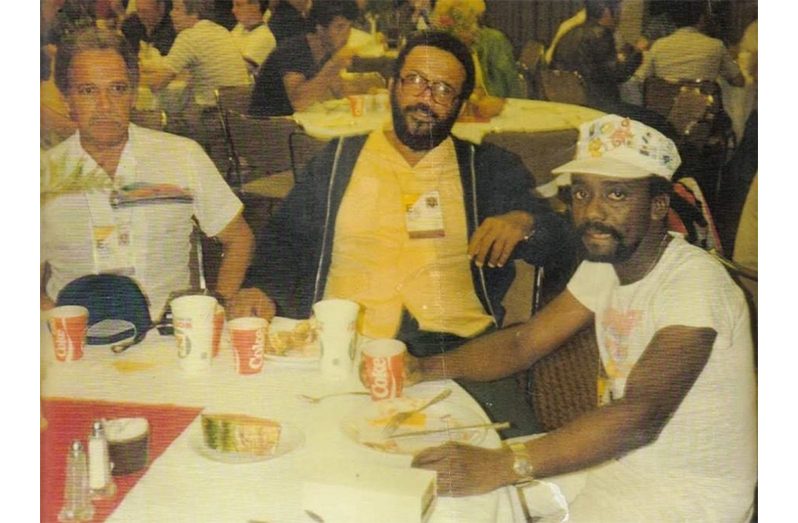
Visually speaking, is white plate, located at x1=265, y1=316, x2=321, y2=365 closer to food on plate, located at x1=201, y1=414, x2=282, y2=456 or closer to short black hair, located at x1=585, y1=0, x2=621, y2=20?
food on plate, located at x1=201, y1=414, x2=282, y2=456

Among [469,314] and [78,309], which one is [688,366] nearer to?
[469,314]

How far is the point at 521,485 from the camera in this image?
174 cm

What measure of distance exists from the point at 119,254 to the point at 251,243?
0.98 ft

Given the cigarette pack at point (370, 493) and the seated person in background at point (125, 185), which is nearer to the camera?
the cigarette pack at point (370, 493)

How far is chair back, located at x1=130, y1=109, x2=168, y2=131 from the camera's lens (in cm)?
181

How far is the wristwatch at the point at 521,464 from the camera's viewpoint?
1739mm

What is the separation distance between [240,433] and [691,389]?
96cm

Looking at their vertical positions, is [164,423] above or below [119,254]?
below

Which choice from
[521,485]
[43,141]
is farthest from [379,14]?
[521,485]

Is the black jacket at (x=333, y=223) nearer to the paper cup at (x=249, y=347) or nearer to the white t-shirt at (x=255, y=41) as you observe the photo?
the paper cup at (x=249, y=347)

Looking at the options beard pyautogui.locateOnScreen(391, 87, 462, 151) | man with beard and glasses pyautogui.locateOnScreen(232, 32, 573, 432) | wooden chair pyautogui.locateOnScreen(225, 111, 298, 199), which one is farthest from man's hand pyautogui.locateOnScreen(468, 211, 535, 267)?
wooden chair pyautogui.locateOnScreen(225, 111, 298, 199)

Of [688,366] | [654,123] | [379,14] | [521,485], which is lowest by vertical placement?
[521,485]

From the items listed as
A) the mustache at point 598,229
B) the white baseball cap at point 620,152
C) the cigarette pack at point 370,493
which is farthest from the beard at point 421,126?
the cigarette pack at point 370,493

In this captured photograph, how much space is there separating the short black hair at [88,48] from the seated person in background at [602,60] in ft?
3.02
